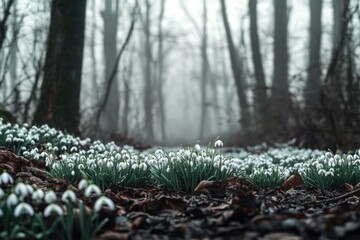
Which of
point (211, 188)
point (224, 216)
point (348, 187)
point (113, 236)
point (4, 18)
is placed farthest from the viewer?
point (4, 18)

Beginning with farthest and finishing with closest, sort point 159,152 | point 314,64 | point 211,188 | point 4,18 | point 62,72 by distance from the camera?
point 314,64
point 4,18
point 62,72
point 159,152
point 211,188

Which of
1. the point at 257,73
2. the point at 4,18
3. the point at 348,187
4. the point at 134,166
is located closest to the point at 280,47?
the point at 257,73

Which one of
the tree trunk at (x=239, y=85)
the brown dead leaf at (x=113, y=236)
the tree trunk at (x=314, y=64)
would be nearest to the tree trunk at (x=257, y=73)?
the tree trunk at (x=239, y=85)

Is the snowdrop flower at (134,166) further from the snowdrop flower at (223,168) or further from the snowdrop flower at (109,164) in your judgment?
the snowdrop flower at (223,168)

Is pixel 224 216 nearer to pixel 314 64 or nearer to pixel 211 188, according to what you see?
pixel 211 188

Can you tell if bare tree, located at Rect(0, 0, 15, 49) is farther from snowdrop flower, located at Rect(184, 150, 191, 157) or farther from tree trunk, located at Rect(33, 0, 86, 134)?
snowdrop flower, located at Rect(184, 150, 191, 157)

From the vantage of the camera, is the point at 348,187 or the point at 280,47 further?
the point at 280,47

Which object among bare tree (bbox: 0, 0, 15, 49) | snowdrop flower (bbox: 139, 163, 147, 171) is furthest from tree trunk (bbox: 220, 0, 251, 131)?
snowdrop flower (bbox: 139, 163, 147, 171)
